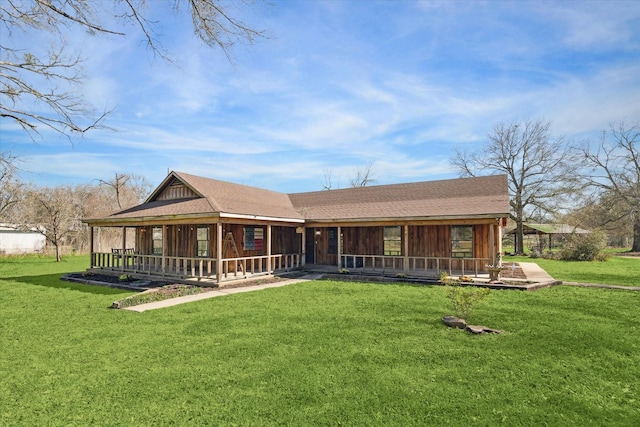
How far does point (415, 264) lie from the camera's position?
16.7 meters

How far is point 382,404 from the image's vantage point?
429cm

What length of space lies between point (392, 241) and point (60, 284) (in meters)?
14.8

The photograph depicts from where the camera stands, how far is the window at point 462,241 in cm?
1567

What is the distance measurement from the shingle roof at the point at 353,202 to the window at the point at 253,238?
1.24 metres

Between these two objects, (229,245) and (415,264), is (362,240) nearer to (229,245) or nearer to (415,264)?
(415,264)

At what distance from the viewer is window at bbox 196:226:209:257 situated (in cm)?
1650

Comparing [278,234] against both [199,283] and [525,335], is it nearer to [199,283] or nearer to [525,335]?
[199,283]

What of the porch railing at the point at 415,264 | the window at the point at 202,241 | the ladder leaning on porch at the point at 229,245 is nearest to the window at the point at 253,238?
the ladder leaning on porch at the point at 229,245

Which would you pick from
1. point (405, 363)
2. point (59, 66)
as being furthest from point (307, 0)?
point (405, 363)

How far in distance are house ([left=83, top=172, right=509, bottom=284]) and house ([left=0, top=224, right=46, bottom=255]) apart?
25.1m

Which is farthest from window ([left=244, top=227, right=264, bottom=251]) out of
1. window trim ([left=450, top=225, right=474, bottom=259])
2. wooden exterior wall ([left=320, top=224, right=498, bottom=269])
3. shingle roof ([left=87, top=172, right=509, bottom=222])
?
window trim ([left=450, top=225, right=474, bottom=259])

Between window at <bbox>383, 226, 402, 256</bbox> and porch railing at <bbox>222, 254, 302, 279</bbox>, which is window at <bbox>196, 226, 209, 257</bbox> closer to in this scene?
porch railing at <bbox>222, 254, 302, 279</bbox>

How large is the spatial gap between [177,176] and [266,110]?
587 centimetres

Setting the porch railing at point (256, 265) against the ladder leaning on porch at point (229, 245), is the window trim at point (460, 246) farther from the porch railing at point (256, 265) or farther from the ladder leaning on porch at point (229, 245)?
the ladder leaning on porch at point (229, 245)
